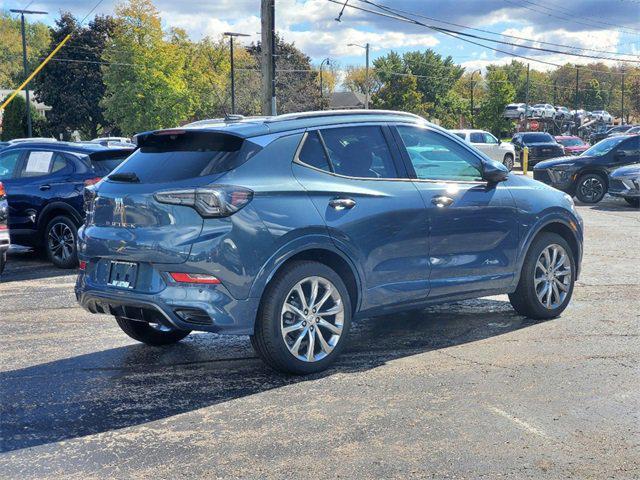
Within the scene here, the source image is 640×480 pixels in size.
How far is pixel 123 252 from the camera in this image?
5441 mm

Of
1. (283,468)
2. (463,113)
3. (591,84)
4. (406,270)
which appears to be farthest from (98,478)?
(591,84)

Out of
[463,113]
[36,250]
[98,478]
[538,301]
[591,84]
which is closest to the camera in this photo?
[98,478]

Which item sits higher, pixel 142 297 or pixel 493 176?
pixel 493 176

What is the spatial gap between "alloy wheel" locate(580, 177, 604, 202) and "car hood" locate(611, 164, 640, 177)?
0.96 meters

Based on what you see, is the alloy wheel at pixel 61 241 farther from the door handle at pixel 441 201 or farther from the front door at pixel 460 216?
the door handle at pixel 441 201

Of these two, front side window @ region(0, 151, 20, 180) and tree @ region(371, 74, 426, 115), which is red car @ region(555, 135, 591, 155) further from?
front side window @ region(0, 151, 20, 180)

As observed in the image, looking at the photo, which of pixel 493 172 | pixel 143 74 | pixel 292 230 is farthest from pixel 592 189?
pixel 143 74

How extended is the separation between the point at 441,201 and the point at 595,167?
15.5 meters

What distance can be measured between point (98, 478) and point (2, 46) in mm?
134483

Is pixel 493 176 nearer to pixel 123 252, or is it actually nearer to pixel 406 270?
pixel 406 270

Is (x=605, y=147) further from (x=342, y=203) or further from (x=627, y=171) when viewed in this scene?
(x=342, y=203)

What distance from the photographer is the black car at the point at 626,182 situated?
19.0 m

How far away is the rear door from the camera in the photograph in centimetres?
574

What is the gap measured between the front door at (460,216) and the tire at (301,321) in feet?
3.19
